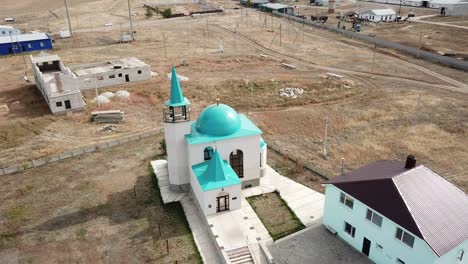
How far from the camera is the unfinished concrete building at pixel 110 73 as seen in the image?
5912 cm

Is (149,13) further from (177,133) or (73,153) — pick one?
(177,133)

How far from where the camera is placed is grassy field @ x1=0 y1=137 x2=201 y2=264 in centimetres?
2659

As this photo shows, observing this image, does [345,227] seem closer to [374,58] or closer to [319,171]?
[319,171]

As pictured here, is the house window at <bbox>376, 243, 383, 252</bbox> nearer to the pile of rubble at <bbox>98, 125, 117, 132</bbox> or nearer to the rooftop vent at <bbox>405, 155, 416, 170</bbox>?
the rooftop vent at <bbox>405, 155, 416, 170</bbox>

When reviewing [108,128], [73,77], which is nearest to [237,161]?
[108,128]

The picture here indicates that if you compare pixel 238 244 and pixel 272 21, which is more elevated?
pixel 272 21

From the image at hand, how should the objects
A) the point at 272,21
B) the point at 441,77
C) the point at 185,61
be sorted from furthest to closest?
the point at 272,21, the point at 185,61, the point at 441,77

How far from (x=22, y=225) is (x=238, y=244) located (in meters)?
17.4

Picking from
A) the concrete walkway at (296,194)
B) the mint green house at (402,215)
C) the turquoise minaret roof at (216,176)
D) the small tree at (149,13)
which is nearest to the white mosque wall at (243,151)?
the concrete walkway at (296,194)

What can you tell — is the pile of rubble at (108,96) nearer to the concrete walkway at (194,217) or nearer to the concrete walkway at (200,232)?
the concrete walkway at (194,217)

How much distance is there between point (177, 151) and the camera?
105 feet

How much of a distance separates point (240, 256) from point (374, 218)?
9.31 m

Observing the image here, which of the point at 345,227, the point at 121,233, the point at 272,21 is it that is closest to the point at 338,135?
the point at 345,227

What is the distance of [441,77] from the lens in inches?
2618
